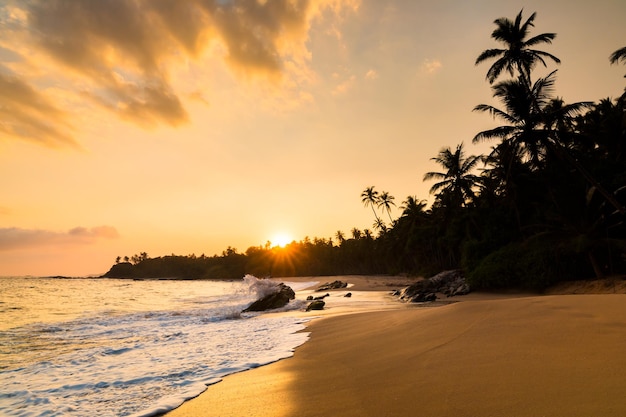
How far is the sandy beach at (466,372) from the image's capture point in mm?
2697

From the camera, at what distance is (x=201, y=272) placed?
155625 millimetres

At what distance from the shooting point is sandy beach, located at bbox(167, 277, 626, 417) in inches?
106

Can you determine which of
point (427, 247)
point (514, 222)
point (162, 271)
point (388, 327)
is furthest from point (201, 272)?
point (388, 327)

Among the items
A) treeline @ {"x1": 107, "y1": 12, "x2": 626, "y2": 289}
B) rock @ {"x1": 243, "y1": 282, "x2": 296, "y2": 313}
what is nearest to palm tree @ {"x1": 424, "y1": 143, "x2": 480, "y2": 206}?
treeline @ {"x1": 107, "y1": 12, "x2": 626, "y2": 289}

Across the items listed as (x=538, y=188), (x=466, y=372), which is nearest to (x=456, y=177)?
(x=538, y=188)

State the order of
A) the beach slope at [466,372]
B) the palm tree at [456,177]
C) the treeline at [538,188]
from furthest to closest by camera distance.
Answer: the palm tree at [456,177], the treeline at [538,188], the beach slope at [466,372]

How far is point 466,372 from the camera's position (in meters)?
3.48

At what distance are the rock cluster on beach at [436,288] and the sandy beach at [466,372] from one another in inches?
547

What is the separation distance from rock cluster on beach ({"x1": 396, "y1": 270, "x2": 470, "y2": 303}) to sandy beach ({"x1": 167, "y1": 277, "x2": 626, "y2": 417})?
1389 cm

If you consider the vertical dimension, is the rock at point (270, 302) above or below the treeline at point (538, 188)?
below

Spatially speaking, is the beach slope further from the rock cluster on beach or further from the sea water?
the rock cluster on beach

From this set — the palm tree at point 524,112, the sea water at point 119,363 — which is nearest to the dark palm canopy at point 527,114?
the palm tree at point 524,112

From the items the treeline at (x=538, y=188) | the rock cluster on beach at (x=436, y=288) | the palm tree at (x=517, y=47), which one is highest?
the palm tree at (x=517, y=47)

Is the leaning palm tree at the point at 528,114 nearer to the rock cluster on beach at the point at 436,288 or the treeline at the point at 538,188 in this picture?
the treeline at the point at 538,188
